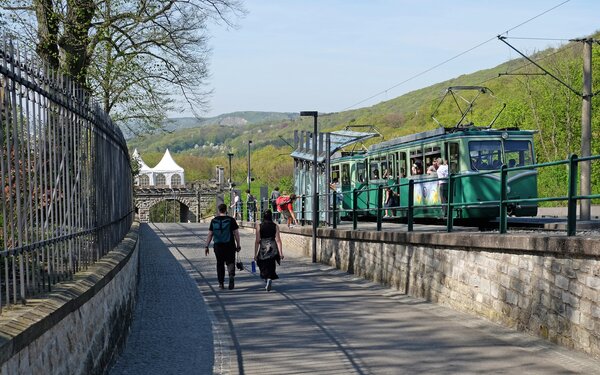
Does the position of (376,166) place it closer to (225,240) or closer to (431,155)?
(431,155)

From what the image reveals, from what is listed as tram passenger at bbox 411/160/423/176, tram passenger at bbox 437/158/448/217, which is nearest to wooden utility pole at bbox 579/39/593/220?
tram passenger at bbox 437/158/448/217

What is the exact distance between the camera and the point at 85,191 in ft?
31.1

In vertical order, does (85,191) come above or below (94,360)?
above

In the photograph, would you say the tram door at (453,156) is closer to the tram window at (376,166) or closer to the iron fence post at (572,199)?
the tram window at (376,166)

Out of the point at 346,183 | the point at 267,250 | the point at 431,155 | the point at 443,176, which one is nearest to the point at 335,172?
the point at 346,183

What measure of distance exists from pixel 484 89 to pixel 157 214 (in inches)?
5029

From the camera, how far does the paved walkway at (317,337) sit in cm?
1011

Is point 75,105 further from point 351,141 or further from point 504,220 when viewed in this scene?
point 351,141

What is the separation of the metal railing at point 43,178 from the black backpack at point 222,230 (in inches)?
310

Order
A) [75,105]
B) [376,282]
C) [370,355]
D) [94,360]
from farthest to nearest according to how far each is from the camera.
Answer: [376,282]
[370,355]
[75,105]
[94,360]

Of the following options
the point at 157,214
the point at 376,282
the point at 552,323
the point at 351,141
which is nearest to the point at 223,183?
the point at 157,214

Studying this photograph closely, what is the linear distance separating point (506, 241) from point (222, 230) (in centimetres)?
727

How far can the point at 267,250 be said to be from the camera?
18.6m

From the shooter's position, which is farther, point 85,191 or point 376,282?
point 376,282
